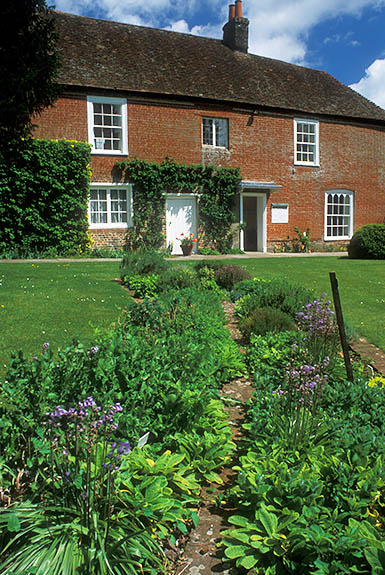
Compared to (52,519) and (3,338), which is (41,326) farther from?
(52,519)

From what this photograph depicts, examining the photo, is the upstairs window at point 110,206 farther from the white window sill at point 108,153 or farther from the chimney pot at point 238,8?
the chimney pot at point 238,8

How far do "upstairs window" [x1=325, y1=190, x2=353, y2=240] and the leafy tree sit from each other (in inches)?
558

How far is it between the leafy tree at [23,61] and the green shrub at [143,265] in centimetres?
575

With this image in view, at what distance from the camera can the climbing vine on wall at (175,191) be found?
58.7ft

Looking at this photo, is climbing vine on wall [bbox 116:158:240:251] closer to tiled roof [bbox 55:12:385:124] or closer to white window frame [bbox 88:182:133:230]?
white window frame [bbox 88:182:133:230]

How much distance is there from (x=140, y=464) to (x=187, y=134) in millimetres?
17683

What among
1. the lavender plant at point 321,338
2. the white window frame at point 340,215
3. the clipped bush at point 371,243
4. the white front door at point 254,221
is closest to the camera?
the lavender plant at point 321,338

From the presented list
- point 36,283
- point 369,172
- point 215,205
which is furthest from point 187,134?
point 36,283

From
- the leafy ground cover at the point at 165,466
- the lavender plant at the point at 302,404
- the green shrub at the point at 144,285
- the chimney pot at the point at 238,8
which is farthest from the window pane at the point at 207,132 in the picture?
the lavender plant at the point at 302,404

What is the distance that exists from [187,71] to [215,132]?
2.78 metres

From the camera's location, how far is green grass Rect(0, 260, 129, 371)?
546cm

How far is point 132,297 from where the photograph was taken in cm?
860

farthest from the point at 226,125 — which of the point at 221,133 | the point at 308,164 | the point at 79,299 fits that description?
the point at 79,299

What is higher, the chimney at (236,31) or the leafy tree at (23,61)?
the chimney at (236,31)
